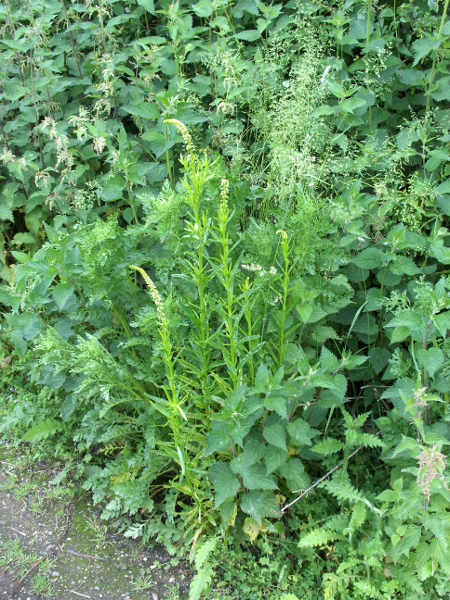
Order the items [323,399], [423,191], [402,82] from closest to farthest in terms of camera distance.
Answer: [323,399] → [423,191] → [402,82]

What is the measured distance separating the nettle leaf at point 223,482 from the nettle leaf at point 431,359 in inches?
33.6

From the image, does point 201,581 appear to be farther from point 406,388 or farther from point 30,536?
point 406,388

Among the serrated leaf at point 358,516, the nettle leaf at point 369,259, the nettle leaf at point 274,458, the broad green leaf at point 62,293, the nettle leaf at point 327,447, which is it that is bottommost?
the serrated leaf at point 358,516

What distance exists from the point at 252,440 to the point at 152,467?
58 centimetres

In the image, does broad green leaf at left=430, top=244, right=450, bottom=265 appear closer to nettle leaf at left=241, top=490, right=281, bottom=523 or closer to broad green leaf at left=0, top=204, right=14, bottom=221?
nettle leaf at left=241, top=490, right=281, bottom=523

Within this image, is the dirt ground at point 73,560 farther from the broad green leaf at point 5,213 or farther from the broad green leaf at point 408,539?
the broad green leaf at point 5,213

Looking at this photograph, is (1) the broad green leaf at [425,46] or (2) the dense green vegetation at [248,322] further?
(1) the broad green leaf at [425,46]

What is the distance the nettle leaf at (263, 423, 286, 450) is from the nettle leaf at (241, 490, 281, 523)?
24 cm

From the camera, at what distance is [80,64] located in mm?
3998

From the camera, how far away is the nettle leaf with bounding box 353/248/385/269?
2896mm

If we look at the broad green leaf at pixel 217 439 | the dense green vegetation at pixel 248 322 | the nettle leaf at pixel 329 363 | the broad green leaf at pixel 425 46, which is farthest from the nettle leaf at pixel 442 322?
the broad green leaf at pixel 425 46

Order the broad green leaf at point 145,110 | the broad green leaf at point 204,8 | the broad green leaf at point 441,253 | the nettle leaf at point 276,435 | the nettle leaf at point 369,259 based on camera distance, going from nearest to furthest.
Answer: the nettle leaf at point 276,435
the broad green leaf at point 441,253
the nettle leaf at point 369,259
the broad green leaf at point 145,110
the broad green leaf at point 204,8

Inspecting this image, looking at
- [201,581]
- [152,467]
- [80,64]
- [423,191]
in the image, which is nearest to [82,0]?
[80,64]

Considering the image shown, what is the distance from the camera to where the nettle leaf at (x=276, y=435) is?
2.40 meters
